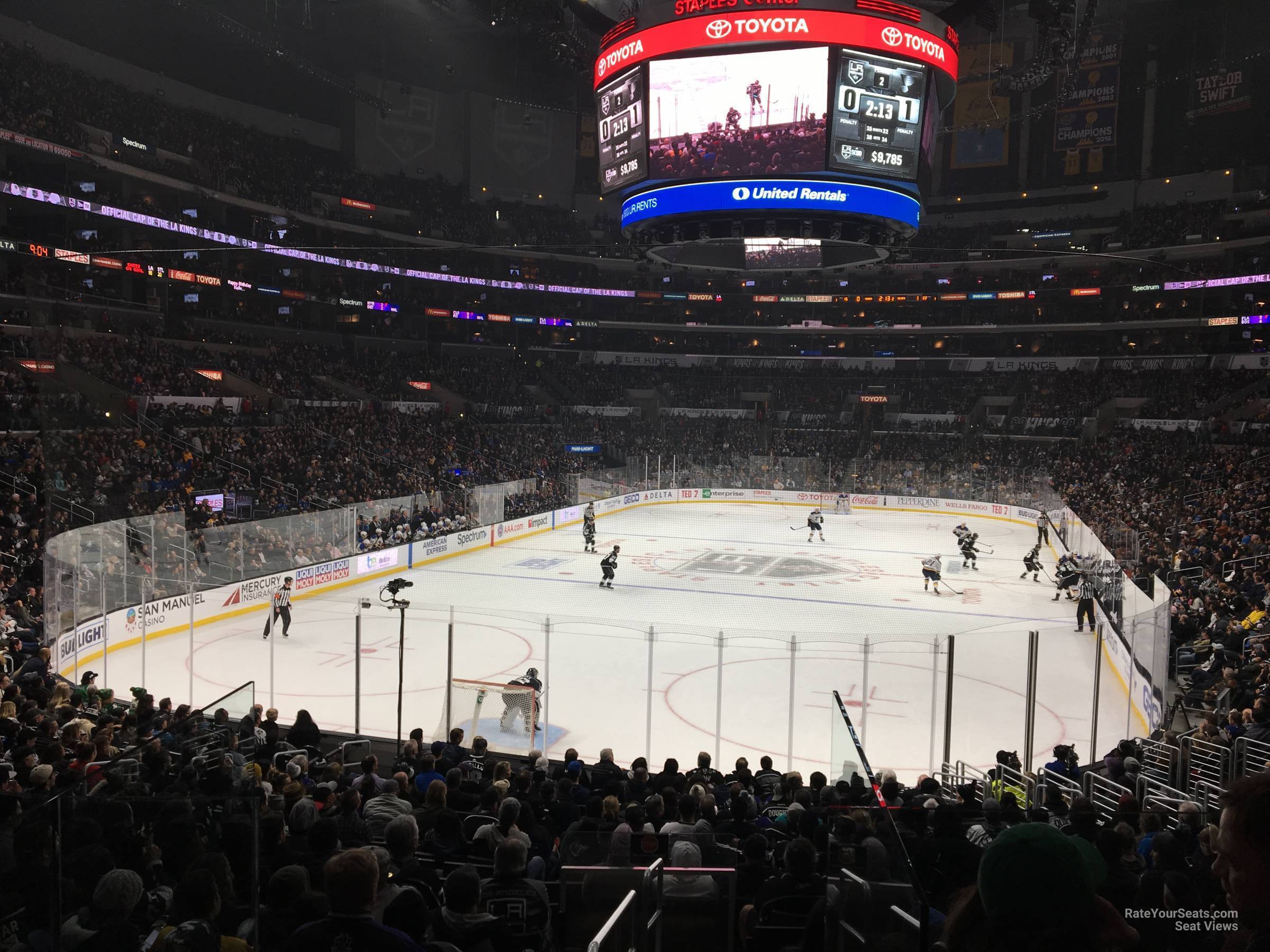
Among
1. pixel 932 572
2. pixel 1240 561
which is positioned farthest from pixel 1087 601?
pixel 932 572

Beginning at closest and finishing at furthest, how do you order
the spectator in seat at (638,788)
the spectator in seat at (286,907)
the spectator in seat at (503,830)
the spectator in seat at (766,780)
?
the spectator in seat at (286,907) < the spectator in seat at (503,830) < the spectator in seat at (638,788) < the spectator in seat at (766,780)

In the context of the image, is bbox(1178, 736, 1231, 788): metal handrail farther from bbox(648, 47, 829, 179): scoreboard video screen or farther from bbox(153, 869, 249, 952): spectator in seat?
bbox(648, 47, 829, 179): scoreboard video screen

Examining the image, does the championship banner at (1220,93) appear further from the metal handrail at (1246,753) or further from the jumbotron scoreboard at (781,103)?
the metal handrail at (1246,753)

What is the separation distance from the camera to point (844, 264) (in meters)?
19.3

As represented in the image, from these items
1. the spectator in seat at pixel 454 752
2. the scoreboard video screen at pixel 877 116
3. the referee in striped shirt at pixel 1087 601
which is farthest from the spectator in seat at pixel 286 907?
the referee in striped shirt at pixel 1087 601

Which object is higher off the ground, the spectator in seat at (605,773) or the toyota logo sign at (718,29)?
the toyota logo sign at (718,29)

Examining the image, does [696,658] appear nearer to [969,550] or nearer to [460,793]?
[460,793]

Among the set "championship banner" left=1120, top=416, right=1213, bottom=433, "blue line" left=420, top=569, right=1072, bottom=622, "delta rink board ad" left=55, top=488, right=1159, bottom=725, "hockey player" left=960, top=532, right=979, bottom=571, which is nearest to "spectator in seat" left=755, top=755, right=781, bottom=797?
"delta rink board ad" left=55, top=488, right=1159, bottom=725

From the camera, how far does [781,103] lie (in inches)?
576

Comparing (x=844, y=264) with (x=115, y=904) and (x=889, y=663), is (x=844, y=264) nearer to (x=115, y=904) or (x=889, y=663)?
(x=889, y=663)

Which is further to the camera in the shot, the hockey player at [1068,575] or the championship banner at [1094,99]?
the championship banner at [1094,99]

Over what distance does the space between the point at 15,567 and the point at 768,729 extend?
12896mm

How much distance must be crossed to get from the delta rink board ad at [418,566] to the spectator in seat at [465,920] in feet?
32.9

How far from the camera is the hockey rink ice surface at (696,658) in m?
10.9
